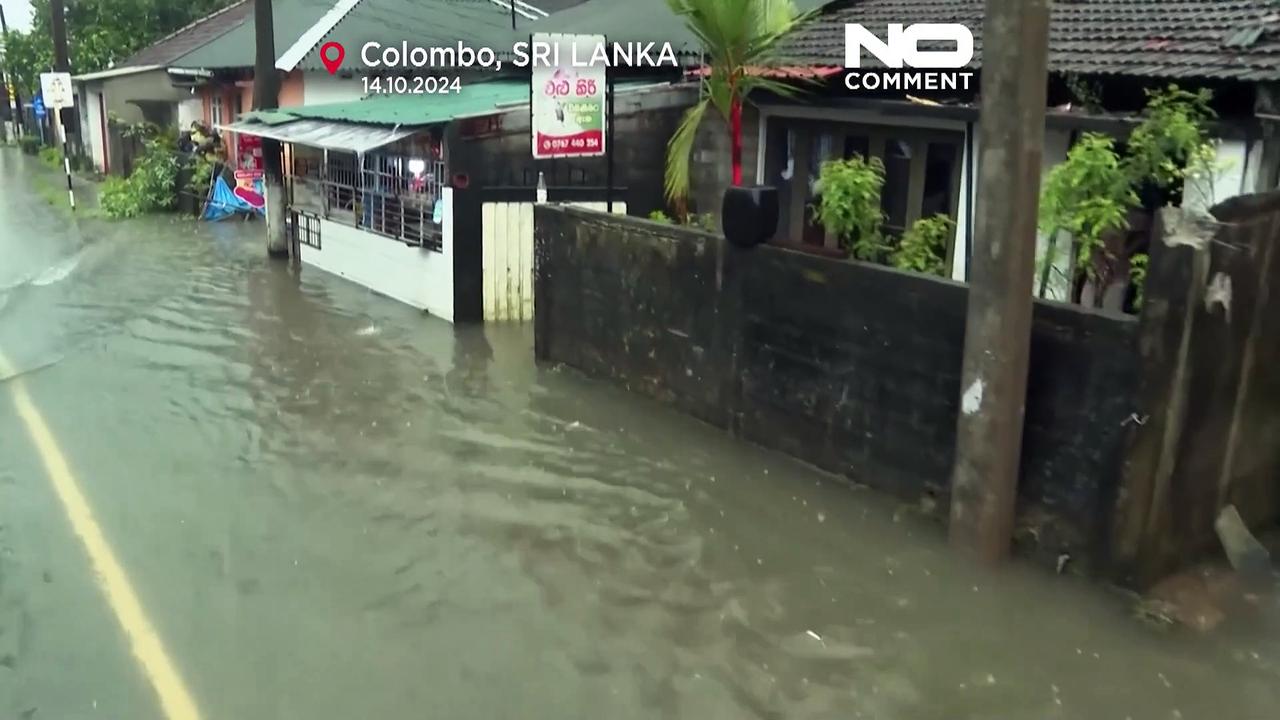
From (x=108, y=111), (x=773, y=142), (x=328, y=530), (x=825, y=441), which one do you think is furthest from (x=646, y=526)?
(x=108, y=111)

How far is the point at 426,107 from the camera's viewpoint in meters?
14.0

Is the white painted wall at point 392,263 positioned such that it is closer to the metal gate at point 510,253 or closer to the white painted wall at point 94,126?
the metal gate at point 510,253

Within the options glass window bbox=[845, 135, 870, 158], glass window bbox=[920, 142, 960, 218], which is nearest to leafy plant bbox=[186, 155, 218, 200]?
glass window bbox=[845, 135, 870, 158]

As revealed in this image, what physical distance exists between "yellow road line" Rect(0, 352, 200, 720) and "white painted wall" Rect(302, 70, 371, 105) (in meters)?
10.9

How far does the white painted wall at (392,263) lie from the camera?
12859mm

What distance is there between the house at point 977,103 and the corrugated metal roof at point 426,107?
319cm

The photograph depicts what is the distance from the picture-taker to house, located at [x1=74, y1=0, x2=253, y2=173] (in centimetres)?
2688

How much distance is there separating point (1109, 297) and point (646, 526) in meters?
3.81

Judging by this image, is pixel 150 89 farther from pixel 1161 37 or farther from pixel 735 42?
pixel 1161 37

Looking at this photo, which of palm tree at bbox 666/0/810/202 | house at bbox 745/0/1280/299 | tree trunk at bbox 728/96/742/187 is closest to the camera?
house at bbox 745/0/1280/299

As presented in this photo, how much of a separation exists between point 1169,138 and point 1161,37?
1886mm

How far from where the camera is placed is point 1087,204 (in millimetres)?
7016

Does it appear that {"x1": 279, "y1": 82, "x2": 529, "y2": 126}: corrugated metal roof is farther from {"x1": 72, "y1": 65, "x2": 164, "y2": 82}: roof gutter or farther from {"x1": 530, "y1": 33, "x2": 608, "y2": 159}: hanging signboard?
{"x1": 72, "y1": 65, "x2": 164, "y2": 82}: roof gutter

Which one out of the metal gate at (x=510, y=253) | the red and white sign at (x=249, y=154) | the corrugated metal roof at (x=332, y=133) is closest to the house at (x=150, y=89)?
the red and white sign at (x=249, y=154)
